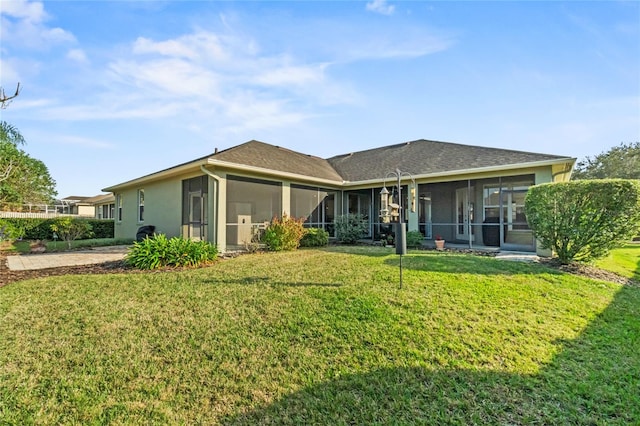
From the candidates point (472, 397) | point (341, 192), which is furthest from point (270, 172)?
point (472, 397)

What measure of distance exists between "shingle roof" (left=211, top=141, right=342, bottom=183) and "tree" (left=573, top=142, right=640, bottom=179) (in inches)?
1138

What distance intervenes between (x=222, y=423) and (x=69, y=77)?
35.6 feet

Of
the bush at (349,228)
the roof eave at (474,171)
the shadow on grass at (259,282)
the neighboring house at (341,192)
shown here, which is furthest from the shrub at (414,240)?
the shadow on grass at (259,282)

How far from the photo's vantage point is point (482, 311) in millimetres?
4203

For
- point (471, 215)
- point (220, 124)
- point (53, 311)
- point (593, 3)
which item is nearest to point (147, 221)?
point (220, 124)

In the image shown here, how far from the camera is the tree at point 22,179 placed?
18.8 meters

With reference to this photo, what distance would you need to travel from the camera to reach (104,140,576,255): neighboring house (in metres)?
9.88

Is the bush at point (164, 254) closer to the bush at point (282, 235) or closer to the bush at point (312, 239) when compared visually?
the bush at point (282, 235)

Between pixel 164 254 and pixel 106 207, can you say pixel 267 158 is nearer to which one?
pixel 164 254

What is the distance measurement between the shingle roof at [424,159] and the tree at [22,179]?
652 inches

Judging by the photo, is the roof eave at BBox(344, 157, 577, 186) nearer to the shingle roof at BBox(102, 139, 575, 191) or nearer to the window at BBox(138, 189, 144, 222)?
the shingle roof at BBox(102, 139, 575, 191)

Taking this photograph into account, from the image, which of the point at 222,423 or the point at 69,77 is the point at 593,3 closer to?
the point at 222,423

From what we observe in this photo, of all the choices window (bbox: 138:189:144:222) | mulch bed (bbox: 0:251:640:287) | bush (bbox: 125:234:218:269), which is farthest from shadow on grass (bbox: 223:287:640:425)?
window (bbox: 138:189:144:222)

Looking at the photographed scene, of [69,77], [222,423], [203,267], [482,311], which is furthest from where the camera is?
[69,77]
